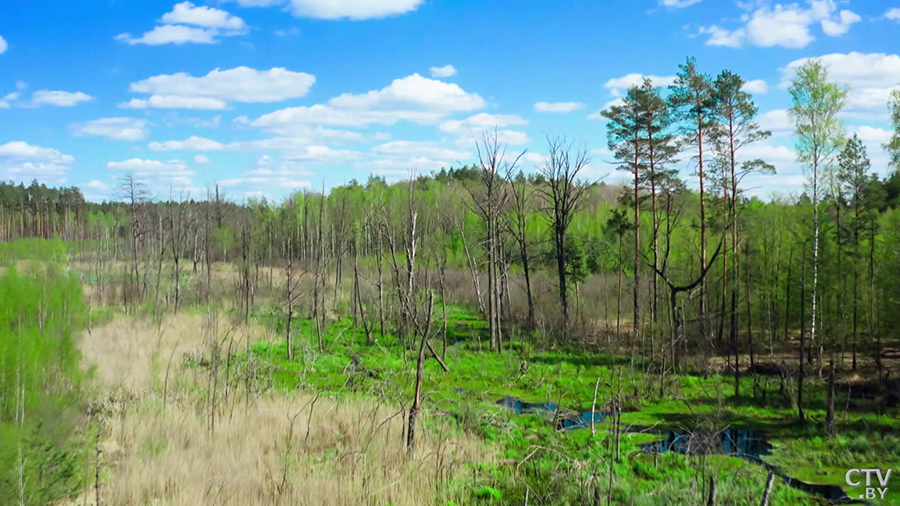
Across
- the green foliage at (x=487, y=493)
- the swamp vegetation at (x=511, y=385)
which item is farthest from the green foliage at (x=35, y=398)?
the green foliage at (x=487, y=493)

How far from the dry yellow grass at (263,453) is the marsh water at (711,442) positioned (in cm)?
258

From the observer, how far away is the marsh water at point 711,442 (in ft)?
29.8

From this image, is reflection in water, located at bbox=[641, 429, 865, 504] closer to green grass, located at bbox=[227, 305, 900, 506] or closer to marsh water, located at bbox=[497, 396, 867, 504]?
marsh water, located at bbox=[497, 396, 867, 504]

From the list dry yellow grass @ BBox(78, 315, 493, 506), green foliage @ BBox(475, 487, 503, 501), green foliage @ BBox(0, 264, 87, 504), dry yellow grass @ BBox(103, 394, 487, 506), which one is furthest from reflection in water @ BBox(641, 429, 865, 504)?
green foliage @ BBox(0, 264, 87, 504)

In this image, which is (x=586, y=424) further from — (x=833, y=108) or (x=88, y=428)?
(x=833, y=108)

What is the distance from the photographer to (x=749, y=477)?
8.85 m

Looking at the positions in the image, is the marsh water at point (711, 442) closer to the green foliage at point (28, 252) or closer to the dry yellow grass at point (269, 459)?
the dry yellow grass at point (269, 459)

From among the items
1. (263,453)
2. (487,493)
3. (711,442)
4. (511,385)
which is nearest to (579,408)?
(511,385)

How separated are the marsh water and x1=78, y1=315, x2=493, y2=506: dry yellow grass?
2.58 meters

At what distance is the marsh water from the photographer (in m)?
9.07

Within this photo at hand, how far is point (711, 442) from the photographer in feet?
26.1

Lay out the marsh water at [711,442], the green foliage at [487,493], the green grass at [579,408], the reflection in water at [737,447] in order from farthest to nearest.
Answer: the marsh water at [711,442]
the reflection in water at [737,447]
the green grass at [579,408]
the green foliage at [487,493]

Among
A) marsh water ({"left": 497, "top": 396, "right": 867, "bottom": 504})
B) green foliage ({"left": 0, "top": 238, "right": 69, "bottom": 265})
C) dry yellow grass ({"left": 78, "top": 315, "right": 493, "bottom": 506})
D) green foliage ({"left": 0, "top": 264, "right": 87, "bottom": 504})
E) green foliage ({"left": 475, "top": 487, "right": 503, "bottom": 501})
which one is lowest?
marsh water ({"left": 497, "top": 396, "right": 867, "bottom": 504})

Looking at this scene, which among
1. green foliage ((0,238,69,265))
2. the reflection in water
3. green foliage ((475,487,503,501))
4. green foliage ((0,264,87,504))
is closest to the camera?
green foliage ((0,264,87,504))
